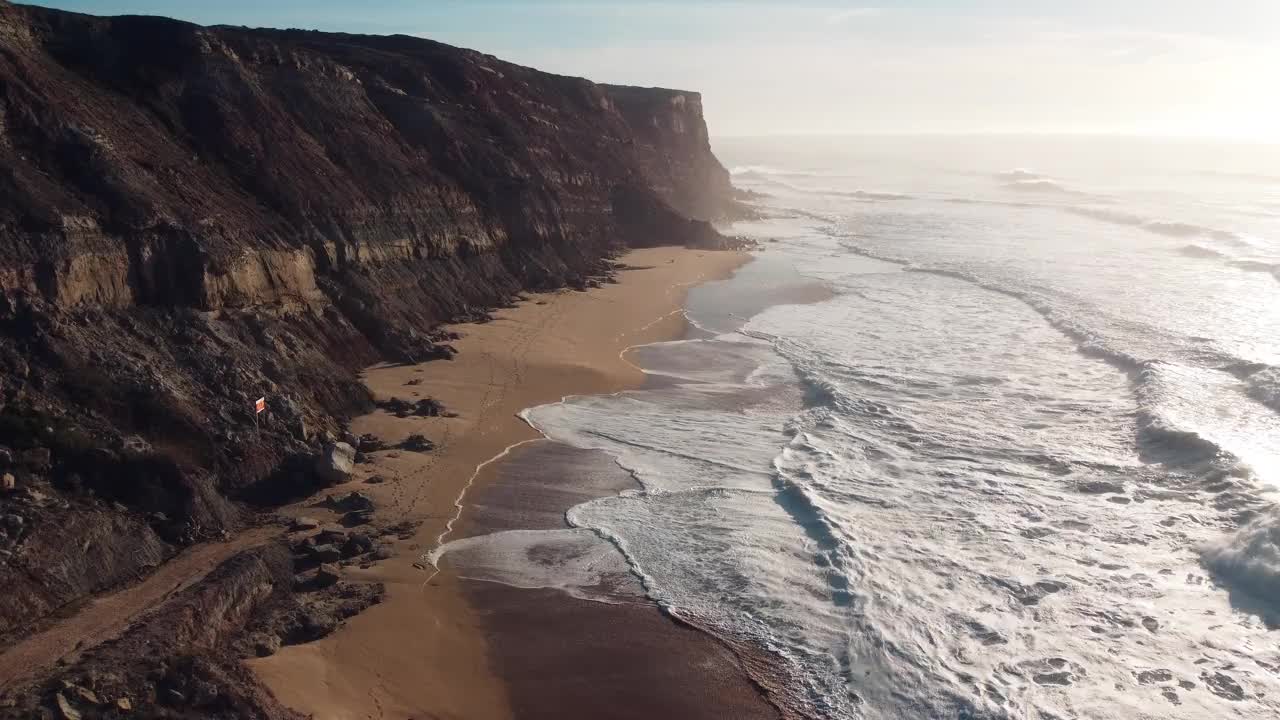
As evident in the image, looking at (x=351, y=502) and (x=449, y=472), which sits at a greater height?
(x=351, y=502)

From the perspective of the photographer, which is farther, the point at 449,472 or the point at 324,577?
the point at 449,472

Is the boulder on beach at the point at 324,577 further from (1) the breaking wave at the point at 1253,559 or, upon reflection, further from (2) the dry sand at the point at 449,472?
(1) the breaking wave at the point at 1253,559

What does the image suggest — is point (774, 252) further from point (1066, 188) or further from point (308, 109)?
point (1066, 188)

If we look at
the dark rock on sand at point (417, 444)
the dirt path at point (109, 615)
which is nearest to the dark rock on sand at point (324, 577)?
the dirt path at point (109, 615)

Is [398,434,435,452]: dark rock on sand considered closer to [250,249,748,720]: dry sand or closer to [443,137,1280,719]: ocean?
[250,249,748,720]: dry sand

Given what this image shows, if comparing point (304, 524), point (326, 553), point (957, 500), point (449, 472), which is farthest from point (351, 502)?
point (957, 500)

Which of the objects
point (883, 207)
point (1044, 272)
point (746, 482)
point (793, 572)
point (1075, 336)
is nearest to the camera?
point (793, 572)

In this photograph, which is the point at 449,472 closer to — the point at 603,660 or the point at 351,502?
the point at 351,502

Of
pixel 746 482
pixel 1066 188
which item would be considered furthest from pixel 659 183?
pixel 1066 188
